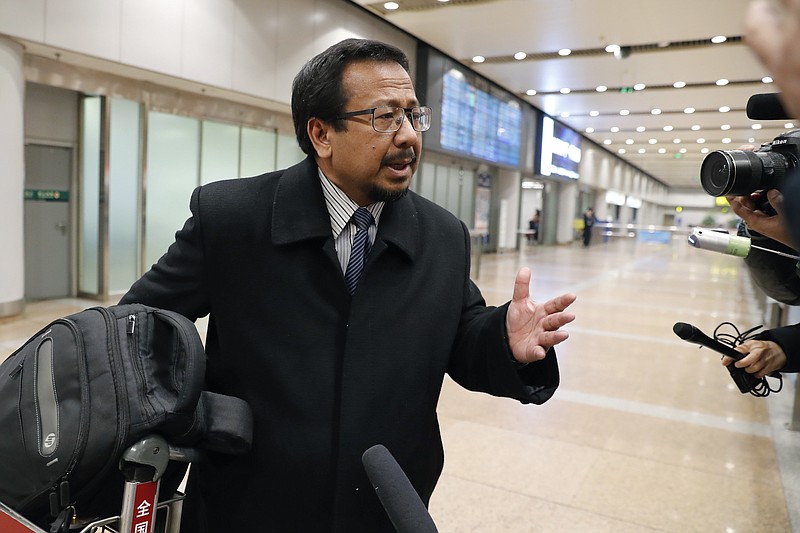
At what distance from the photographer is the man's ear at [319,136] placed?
1.37 m

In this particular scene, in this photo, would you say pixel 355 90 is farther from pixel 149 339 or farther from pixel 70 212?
pixel 70 212

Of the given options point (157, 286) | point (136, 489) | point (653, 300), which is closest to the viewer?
point (136, 489)

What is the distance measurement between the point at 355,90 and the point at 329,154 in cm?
15

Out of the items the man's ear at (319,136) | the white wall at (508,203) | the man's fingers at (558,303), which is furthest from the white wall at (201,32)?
the white wall at (508,203)

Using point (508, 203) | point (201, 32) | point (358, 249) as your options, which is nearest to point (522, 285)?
point (358, 249)

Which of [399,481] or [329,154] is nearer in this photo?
[399,481]

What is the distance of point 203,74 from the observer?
25.3ft

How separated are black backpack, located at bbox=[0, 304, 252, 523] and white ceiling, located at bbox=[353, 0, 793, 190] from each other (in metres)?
7.06

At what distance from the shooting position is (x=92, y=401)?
3.03ft

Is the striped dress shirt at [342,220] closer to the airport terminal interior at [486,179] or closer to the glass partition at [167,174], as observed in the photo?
the airport terminal interior at [486,179]

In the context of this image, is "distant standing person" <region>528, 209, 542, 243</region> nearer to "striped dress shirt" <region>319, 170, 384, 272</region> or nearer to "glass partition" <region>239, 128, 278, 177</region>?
"glass partition" <region>239, 128, 278, 177</region>

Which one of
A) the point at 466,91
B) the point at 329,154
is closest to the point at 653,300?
the point at 466,91

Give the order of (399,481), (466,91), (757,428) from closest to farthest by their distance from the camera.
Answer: (399,481), (757,428), (466,91)

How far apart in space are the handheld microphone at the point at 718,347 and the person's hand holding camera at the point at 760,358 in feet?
0.05
